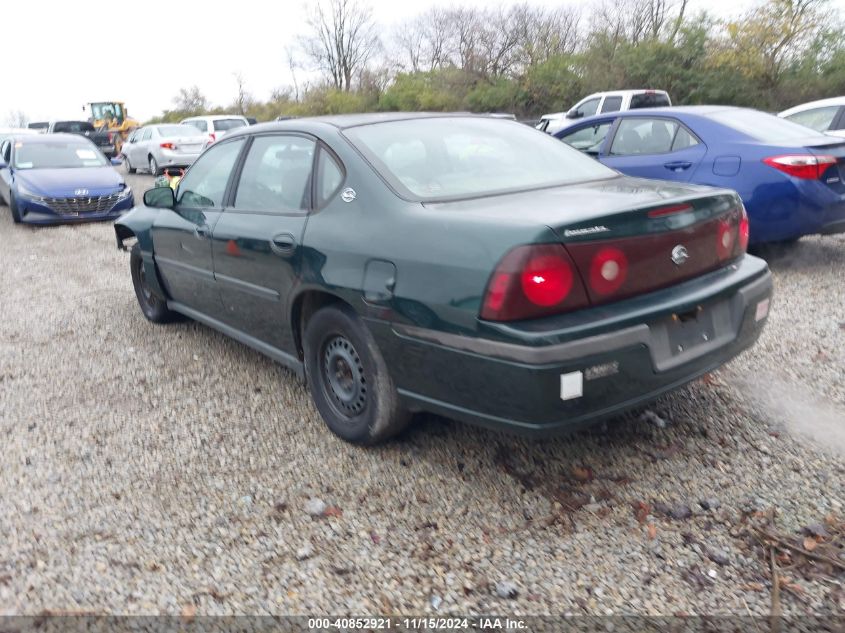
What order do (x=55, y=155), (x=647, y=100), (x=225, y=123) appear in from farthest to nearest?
(x=225, y=123), (x=647, y=100), (x=55, y=155)

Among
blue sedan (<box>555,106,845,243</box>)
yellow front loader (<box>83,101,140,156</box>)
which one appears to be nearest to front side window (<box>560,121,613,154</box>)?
blue sedan (<box>555,106,845,243</box>)

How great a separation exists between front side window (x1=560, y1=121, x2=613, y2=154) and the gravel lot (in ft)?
11.7

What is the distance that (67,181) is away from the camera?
10.8 metres

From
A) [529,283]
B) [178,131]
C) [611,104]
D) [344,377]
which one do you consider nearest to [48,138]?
[178,131]

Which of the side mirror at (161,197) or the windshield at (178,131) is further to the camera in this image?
the windshield at (178,131)

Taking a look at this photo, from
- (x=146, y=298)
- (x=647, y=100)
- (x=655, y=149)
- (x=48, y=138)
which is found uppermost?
(x=647, y=100)

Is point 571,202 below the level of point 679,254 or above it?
above

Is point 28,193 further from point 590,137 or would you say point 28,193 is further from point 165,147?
point 165,147

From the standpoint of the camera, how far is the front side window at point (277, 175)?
351 centimetres

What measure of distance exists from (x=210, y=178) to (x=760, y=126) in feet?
15.7

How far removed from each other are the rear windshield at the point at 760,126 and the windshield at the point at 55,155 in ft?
32.5

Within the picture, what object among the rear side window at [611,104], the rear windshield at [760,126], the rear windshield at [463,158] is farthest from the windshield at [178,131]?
the rear windshield at [463,158]

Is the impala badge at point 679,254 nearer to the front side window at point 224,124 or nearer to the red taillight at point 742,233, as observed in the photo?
the red taillight at point 742,233

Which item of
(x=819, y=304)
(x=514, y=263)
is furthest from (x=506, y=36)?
(x=514, y=263)
